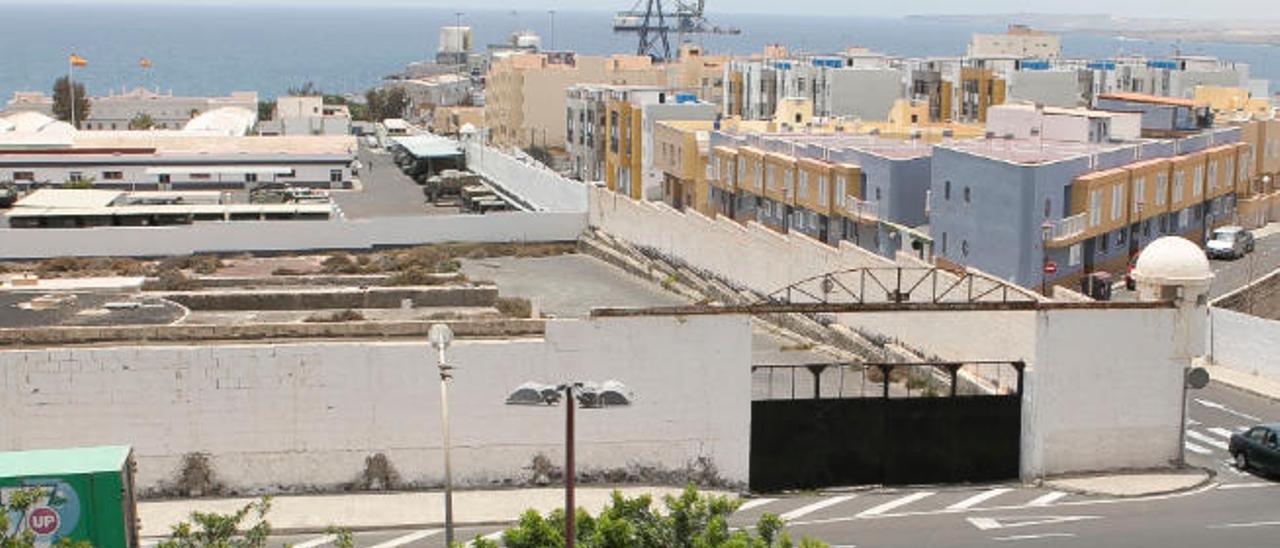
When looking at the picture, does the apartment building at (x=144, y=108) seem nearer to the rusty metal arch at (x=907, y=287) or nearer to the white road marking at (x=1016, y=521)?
the rusty metal arch at (x=907, y=287)

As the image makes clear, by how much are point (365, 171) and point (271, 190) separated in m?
15.3

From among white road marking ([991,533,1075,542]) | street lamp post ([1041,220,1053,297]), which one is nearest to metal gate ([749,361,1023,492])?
white road marking ([991,533,1075,542])

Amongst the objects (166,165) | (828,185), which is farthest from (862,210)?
(166,165)

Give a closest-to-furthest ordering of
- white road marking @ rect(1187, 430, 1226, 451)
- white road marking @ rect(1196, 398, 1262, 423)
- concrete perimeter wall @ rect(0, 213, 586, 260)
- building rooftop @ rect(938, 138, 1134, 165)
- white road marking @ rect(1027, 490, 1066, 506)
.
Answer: white road marking @ rect(1027, 490, 1066, 506) → white road marking @ rect(1187, 430, 1226, 451) → white road marking @ rect(1196, 398, 1262, 423) → building rooftop @ rect(938, 138, 1134, 165) → concrete perimeter wall @ rect(0, 213, 586, 260)

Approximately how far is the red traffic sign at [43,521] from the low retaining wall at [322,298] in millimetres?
21663

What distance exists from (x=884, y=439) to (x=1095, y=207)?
2815 centimetres

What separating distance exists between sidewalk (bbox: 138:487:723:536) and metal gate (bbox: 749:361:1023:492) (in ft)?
6.92

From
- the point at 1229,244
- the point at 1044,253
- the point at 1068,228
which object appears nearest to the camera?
the point at 1044,253

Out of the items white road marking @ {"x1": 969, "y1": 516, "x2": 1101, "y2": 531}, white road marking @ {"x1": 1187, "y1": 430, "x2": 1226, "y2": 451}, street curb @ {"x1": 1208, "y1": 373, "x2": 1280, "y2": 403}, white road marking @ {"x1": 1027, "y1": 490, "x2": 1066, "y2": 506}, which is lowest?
street curb @ {"x1": 1208, "y1": 373, "x2": 1280, "y2": 403}

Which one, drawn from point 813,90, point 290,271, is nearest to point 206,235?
point 290,271

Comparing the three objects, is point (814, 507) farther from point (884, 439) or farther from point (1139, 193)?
point (1139, 193)

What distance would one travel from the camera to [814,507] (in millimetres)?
27453

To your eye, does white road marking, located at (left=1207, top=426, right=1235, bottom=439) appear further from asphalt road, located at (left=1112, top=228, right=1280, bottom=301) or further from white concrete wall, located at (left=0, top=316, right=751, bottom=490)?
asphalt road, located at (left=1112, top=228, right=1280, bottom=301)

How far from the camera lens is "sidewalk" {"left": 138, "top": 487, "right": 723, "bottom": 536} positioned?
26156 millimetres
